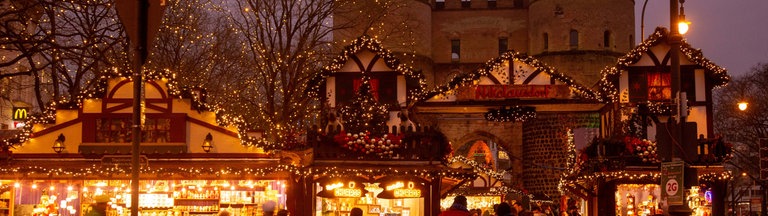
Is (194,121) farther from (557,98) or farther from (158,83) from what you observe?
(557,98)

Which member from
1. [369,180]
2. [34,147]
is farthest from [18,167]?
[369,180]

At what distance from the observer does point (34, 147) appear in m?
25.8

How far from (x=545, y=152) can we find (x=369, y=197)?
33.0m

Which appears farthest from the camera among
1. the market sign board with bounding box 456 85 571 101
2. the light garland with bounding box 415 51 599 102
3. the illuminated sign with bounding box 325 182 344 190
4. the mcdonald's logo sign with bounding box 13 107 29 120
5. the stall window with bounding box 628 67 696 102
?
the mcdonald's logo sign with bounding box 13 107 29 120

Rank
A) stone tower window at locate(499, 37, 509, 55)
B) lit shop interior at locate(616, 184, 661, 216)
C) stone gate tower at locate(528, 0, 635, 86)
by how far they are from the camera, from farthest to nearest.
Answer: stone tower window at locate(499, 37, 509, 55) → stone gate tower at locate(528, 0, 635, 86) → lit shop interior at locate(616, 184, 661, 216)

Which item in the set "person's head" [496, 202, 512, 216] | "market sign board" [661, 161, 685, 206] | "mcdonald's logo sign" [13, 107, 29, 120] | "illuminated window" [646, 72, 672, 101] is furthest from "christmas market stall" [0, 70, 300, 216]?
"mcdonald's logo sign" [13, 107, 29, 120]

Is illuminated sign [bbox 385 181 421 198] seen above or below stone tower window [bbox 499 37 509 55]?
below

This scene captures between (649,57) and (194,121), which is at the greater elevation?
(649,57)

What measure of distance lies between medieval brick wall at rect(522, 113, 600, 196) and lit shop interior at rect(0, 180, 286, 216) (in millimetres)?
31627

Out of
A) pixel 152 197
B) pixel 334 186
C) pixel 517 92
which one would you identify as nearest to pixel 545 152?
pixel 517 92

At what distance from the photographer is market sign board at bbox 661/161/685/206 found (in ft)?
46.9

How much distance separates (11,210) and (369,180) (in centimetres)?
894

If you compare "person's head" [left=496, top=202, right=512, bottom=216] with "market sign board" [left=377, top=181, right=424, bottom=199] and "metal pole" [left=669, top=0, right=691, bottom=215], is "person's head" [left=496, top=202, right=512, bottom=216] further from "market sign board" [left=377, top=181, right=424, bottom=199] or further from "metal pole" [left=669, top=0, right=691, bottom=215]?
"market sign board" [left=377, top=181, right=424, bottom=199]

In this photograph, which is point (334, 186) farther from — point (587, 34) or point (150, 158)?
point (587, 34)
